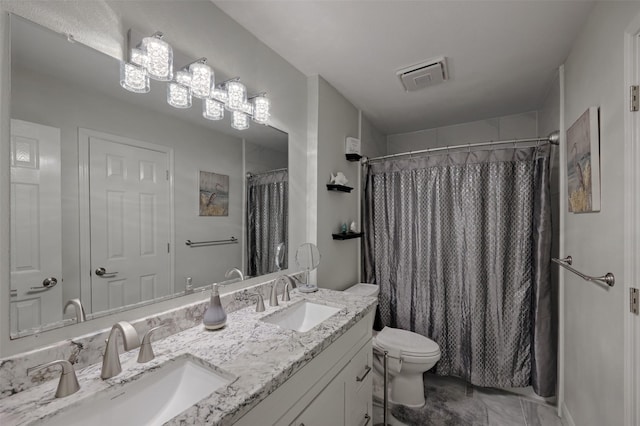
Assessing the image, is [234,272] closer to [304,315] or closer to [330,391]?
[304,315]

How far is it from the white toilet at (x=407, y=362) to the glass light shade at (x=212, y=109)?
1.82 meters

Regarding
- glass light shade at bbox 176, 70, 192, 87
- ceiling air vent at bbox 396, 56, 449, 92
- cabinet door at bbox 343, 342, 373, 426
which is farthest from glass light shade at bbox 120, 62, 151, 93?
ceiling air vent at bbox 396, 56, 449, 92

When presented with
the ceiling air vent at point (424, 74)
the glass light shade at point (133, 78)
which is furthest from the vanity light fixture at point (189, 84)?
the ceiling air vent at point (424, 74)

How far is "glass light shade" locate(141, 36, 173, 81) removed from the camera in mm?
1008

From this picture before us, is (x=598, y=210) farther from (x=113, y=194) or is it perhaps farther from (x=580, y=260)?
(x=113, y=194)

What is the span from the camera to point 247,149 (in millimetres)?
1532

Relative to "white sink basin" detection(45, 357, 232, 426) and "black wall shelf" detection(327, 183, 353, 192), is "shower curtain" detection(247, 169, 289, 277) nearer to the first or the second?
"black wall shelf" detection(327, 183, 353, 192)

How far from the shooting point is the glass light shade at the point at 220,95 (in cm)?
129

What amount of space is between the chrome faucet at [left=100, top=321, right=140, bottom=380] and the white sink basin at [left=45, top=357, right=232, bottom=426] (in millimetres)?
71

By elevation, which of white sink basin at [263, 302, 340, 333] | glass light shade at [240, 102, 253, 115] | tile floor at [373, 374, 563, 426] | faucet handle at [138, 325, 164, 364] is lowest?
tile floor at [373, 374, 563, 426]

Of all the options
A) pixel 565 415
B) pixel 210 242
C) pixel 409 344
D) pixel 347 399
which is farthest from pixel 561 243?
pixel 210 242

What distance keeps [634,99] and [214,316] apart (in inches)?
70.5

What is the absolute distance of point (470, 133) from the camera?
2.91 m

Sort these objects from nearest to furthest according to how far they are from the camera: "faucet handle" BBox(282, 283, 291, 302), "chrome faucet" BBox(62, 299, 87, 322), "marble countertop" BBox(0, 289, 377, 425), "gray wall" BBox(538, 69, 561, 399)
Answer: "marble countertop" BBox(0, 289, 377, 425), "chrome faucet" BBox(62, 299, 87, 322), "faucet handle" BBox(282, 283, 291, 302), "gray wall" BBox(538, 69, 561, 399)
